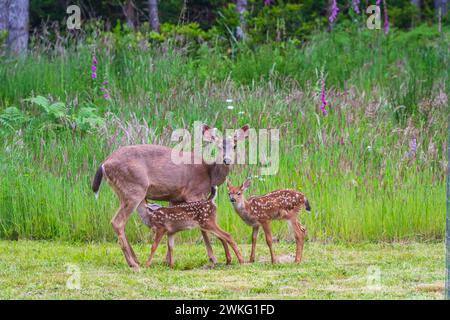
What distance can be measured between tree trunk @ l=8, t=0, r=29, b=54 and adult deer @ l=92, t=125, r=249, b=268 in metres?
8.40

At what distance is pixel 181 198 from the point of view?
35.7ft

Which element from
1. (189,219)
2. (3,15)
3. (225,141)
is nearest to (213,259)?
(189,219)

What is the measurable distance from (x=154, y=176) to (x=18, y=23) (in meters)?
9.13

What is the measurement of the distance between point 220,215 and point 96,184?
199 cm

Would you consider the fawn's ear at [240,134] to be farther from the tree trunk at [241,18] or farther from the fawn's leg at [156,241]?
the tree trunk at [241,18]

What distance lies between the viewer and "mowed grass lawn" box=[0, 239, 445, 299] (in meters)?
9.10

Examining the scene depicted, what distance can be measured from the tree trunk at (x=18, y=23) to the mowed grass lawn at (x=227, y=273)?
304 inches

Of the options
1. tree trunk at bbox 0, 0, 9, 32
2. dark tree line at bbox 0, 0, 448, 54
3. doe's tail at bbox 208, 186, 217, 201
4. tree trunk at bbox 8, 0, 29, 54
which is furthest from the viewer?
dark tree line at bbox 0, 0, 448, 54

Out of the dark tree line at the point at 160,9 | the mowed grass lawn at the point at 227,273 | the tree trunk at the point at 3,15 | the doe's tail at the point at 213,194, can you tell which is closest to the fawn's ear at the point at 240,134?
the doe's tail at the point at 213,194

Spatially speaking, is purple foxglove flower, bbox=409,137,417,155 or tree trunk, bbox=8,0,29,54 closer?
purple foxglove flower, bbox=409,137,417,155

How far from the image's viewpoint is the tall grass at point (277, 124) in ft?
39.5

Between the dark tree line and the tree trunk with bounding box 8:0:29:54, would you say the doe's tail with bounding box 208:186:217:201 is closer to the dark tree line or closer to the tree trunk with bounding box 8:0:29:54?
the tree trunk with bounding box 8:0:29:54

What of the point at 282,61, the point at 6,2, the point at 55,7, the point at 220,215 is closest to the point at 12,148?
the point at 220,215

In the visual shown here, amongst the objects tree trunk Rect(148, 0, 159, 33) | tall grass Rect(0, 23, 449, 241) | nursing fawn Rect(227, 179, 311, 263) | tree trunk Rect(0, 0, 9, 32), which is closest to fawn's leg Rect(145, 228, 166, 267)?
nursing fawn Rect(227, 179, 311, 263)
